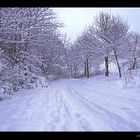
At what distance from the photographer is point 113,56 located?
70.4 feet

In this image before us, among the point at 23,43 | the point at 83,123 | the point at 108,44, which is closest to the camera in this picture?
the point at 83,123

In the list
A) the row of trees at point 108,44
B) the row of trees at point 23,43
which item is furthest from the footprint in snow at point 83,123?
the row of trees at point 108,44

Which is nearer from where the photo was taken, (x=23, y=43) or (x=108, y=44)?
(x=23, y=43)

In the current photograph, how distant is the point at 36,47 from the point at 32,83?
209cm

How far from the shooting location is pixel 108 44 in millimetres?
21188

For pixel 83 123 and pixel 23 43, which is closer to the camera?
pixel 83 123

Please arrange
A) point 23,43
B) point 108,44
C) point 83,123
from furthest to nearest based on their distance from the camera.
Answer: point 108,44
point 23,43
point 83,123

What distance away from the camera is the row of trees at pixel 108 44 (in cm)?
2062

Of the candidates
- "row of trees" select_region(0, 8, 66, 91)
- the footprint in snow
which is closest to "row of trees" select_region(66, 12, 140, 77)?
"row of trees" select_region(0, 8, 66, 91)

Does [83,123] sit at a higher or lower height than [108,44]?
lower

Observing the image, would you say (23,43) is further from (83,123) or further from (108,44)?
(108,44)

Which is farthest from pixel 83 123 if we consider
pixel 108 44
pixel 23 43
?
pixel 108 44

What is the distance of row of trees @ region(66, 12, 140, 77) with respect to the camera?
20.6 m
